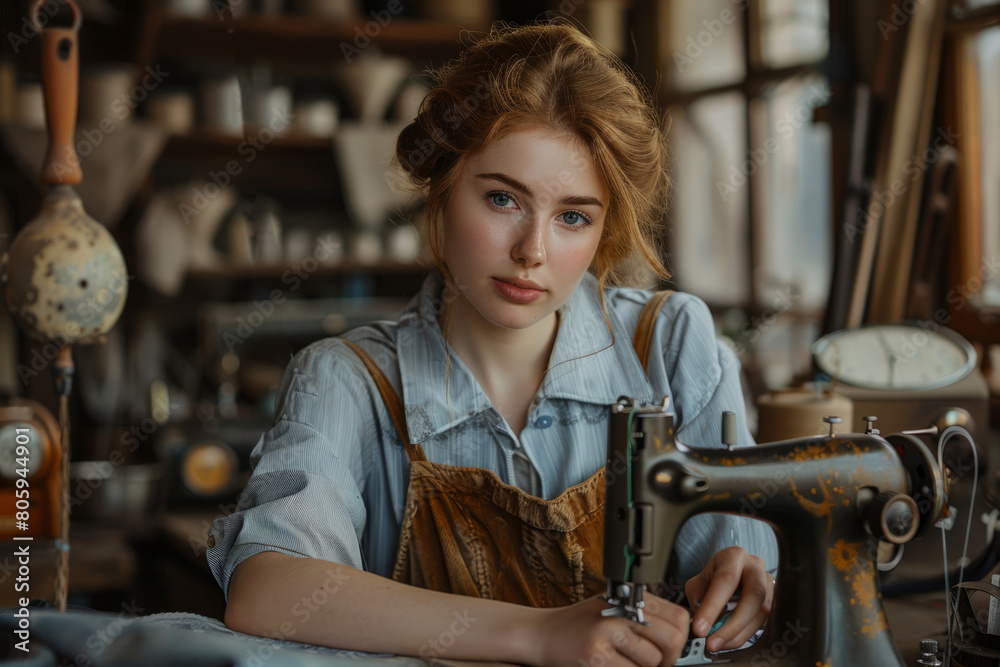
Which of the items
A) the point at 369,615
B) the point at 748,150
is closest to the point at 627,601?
the point at 369,615

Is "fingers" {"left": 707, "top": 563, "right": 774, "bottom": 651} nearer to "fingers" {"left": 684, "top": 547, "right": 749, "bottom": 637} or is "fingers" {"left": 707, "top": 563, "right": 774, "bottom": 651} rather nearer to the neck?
"fingers" {"left": 684, "top": 547, "right": 749, "bottom": 637}

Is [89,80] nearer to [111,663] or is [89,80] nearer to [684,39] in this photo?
[684,39]

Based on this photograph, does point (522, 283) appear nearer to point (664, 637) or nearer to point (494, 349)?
point (494, 349)

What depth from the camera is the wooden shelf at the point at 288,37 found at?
3121mm

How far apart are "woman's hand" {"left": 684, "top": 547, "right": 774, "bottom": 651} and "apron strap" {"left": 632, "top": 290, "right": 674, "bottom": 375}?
0.38m

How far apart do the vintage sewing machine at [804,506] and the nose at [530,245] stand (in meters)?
0.30

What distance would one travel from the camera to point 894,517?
0.89 m

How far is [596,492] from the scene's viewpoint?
1.22 meters

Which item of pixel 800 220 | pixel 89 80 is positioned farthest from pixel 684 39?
pixel 89 80

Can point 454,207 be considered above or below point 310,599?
above

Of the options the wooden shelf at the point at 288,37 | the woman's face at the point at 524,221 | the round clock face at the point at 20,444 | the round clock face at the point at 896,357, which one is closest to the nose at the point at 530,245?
the woman's face at the point at 524,221

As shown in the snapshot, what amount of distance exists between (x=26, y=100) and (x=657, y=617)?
281 centimetres

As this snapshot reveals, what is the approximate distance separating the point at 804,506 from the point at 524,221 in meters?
0.49

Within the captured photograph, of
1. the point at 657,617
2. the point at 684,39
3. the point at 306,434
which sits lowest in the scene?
the point at 657,617
